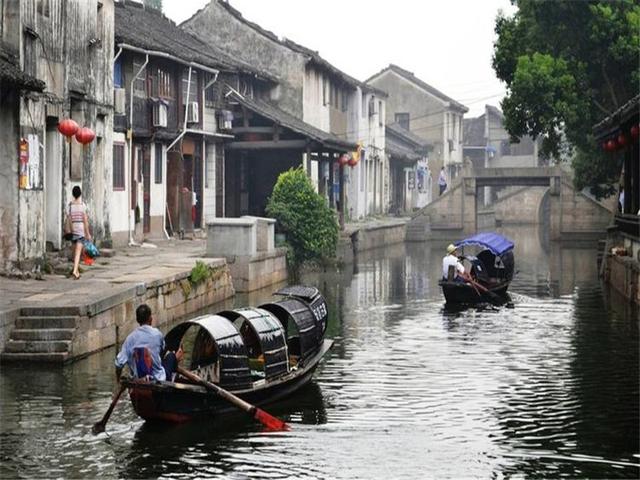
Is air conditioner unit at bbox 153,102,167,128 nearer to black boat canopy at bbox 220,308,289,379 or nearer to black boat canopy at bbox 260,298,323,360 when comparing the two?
black boat canopy at bbox 260,298,323,360

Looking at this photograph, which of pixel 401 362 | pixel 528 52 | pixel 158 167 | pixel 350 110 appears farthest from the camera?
pixel 350 110

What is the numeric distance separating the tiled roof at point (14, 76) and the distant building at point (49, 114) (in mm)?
20

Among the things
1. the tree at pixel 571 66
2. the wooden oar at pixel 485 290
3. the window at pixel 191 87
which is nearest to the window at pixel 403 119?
the tree at pixel 571 66

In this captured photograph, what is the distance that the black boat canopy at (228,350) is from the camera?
15219 mm

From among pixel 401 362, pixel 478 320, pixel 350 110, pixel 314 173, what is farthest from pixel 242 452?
pixel 350 110

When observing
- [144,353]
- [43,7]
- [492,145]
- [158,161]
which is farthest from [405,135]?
[144,353]

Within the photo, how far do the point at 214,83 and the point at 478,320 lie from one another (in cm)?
1818

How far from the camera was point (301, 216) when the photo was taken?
35.0 meters

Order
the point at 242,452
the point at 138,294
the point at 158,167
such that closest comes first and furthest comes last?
the point at 242,452, the point at 138,294, the point at 158,167

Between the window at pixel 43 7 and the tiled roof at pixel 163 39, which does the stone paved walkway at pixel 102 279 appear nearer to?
the window at pixel 43 7

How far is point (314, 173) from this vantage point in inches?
2007

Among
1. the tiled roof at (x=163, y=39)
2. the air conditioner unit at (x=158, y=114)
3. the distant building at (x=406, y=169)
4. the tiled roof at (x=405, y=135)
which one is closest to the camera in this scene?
the tiled roof at (x=163, y=39)

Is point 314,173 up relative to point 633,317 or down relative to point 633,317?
up

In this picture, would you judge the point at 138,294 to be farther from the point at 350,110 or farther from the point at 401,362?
the point at 350,110
